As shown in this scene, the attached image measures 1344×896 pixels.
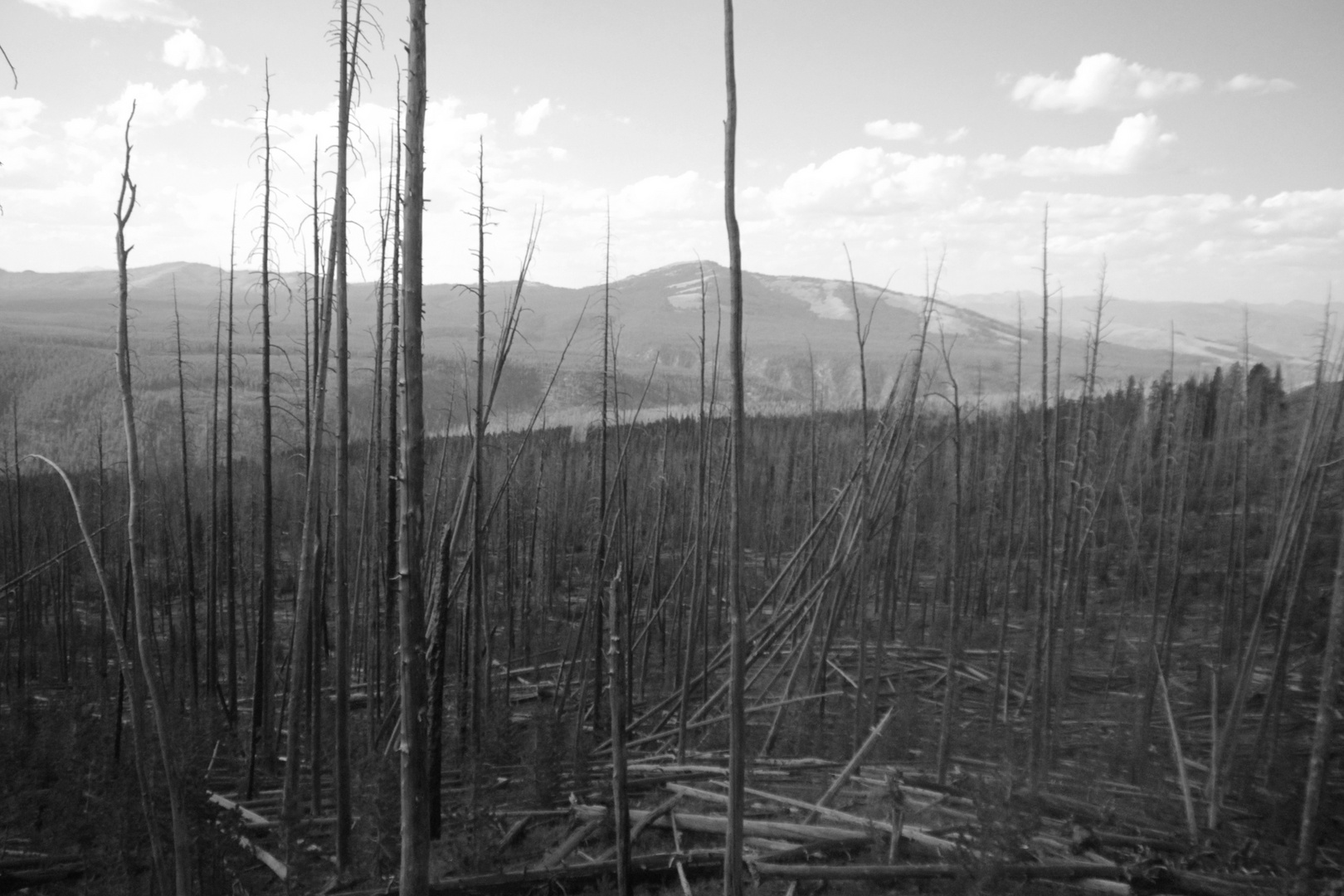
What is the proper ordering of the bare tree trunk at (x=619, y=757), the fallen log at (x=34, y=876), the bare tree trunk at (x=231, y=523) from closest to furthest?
the bare tree trunk at (x=619, y=757), the fallen log at (x=34, y=876), the bare tree trunk at (x=231, y=523)

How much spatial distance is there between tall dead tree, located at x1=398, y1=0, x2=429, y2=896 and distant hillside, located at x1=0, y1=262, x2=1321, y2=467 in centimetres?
257

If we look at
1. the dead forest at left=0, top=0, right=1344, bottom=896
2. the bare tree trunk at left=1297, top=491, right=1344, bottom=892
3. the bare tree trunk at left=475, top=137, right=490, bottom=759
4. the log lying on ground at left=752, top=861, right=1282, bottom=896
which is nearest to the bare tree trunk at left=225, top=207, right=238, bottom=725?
the dead forest at left=0, top=0, right=1344, bottom=896

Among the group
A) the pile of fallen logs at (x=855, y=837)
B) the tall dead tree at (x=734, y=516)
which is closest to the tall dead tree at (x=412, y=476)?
the tall dead tree at (x=734, y=516)

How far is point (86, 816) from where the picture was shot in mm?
7668

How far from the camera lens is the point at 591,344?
88.6ft

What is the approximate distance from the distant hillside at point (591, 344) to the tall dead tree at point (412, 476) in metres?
2.57

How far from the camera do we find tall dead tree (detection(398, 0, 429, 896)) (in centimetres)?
368

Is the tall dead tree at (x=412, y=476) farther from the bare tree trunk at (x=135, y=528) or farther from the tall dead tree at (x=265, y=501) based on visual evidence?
the tall dead tree at (x=265, y=501)

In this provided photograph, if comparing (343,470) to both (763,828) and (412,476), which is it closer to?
(412,476)

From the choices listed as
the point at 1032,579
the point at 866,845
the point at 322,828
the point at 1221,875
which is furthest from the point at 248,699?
the point at 1032,579

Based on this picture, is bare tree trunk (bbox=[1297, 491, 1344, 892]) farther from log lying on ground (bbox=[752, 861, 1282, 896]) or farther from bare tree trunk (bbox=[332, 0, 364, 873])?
bare tree trunk (bbox=[332, 0, 364, 873])

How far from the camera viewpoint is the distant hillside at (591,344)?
115ft

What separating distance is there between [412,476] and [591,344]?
2357 centimetres

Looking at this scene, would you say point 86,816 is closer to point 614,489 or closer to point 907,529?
point 614,489
